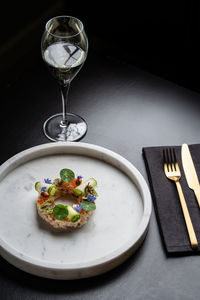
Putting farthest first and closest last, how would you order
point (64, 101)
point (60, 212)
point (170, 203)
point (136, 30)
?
point (136, 30)
point (64, 101)
point (170, 203)
point (60, 212)

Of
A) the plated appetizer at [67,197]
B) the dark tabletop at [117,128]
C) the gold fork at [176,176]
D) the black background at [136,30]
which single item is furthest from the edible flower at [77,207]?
the black background at [136,30]

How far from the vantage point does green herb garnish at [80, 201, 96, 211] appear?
3.01 ft

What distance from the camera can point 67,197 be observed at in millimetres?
980

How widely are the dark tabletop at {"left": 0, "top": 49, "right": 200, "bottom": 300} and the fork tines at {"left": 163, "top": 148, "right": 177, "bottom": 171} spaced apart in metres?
0.06

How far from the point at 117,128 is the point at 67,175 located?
0.98ft

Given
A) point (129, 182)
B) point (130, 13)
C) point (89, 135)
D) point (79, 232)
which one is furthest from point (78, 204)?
point (130, 13)

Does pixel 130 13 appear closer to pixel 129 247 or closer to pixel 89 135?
pixel 89 135

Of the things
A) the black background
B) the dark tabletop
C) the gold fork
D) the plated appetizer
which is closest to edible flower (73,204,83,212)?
the plated appetizer

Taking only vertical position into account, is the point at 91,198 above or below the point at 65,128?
below

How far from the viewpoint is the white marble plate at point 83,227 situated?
2.85 ft

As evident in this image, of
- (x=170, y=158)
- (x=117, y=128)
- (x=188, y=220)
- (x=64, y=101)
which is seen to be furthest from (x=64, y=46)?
(x=188, y=220)

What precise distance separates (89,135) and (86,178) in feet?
0.59

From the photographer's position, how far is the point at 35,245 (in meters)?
0.90

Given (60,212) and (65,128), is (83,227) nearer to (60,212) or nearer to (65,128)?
(60,212)
